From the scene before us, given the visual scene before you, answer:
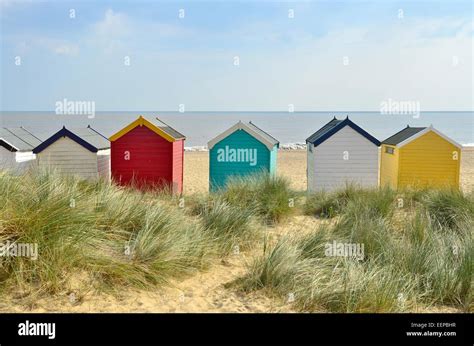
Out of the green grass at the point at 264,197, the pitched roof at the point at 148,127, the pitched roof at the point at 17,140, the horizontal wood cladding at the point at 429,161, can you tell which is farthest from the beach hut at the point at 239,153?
the pitched roof at the point at 17,140

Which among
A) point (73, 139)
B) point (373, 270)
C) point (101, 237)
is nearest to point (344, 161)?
point (373, 270)

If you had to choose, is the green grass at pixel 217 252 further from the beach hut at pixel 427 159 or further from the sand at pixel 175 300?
the beach hut at pixel 427 159

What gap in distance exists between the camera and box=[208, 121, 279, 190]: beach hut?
10.4 metres

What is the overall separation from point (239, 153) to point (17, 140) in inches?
220

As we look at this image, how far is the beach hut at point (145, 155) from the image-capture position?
10.3 meters

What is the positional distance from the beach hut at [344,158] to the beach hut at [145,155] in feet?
10.5

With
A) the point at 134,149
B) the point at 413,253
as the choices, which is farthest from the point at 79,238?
the point at 134,149

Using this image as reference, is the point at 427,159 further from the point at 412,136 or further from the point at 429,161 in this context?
the point at 412,136

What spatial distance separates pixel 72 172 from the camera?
402 inches

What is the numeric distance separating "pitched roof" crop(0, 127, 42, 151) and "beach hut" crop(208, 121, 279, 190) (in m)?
4.54

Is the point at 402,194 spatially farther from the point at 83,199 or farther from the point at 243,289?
the point at 83,199

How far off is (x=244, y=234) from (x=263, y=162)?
3.80 m

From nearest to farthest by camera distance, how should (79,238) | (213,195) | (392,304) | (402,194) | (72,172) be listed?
1. (392,304)
2. (79,238)
3. (213,195)
4. (402,194)
5. (72,172)
